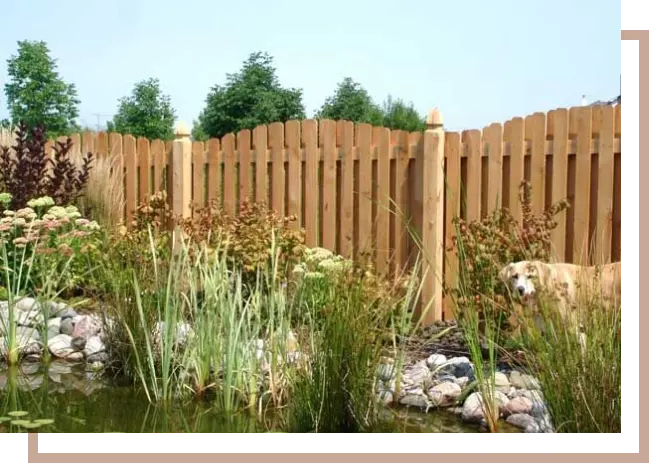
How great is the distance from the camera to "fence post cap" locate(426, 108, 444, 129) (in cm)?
533

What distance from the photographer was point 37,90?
32.0ft

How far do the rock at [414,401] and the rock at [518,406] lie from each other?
0.38 metres

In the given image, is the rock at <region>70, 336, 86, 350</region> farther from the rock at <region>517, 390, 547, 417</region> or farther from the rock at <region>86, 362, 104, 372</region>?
the rock at <region>517, 390, 547, 417</region>

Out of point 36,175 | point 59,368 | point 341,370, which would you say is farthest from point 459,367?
point 36,175

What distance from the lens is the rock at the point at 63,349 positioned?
4.71m

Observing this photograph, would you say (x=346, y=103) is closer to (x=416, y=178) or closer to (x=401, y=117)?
(x=401, y=117)

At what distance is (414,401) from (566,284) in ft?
3.08

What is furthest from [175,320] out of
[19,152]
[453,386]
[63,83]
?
[63,83]

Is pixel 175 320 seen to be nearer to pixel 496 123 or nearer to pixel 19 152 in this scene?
pixel 496 123

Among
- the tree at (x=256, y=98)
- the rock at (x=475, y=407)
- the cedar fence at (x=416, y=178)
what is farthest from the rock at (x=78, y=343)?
→ the tree at (x=256, y=98)

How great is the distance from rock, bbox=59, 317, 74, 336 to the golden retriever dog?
112 inches

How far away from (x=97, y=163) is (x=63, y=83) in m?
3.44

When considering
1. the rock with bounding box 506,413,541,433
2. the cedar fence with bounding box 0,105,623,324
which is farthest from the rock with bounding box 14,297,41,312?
the rock with bounding box 506,413,541,433

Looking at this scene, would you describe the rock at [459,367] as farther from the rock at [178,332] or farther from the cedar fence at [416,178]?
the rock at [178,332]
